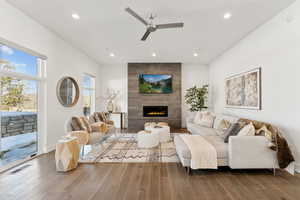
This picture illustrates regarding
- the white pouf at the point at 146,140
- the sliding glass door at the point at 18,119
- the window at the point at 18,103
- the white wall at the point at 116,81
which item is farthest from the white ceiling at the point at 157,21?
the white pouf at the point at 146,140

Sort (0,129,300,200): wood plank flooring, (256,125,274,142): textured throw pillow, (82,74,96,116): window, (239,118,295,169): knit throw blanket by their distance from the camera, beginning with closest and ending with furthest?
(0,129,300,200): wood plank flooring < (239,118,295,169): knit throw blanket < (256,125,274,142): textured throw pillow < (82,74,96,116): window

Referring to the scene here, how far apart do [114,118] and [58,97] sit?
Answer: 3.15 meters

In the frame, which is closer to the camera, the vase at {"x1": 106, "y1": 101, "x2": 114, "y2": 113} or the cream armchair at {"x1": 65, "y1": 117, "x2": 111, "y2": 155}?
the cream armchair at {"x1": 65, "y1": 117, "x2": 111, "y2": 155}

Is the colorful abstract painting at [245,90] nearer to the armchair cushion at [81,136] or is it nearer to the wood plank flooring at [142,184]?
Result: the wood plank flooring at [142,184]

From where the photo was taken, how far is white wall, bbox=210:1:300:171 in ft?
8.87

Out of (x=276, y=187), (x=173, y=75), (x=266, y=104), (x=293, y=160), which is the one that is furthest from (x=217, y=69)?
(x=276, y=187)

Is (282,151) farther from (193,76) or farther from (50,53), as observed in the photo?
(50,53)

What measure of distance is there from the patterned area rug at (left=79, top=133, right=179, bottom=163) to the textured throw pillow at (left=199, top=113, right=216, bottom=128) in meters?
1.36

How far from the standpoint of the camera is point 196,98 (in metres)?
6.54

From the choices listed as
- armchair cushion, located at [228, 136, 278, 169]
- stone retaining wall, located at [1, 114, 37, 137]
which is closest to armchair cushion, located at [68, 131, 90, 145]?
stone retaining wall, located at [1, 114, 37, 137]

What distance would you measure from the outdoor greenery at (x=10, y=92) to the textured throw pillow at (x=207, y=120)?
5012mm

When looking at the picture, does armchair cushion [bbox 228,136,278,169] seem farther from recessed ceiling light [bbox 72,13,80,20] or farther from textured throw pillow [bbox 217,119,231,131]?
recessed ceiling light [bbox 72,13,80,20]

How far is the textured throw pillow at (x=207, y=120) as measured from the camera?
4801mm

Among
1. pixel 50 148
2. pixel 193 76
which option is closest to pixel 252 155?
pixel 50 148
